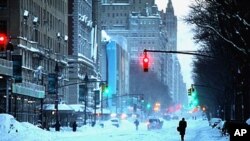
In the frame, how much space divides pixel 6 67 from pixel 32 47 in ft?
96.7

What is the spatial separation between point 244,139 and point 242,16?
15386 mm

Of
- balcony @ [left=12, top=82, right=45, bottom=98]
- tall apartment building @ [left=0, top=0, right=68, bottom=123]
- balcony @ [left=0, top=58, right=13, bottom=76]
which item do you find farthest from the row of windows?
balcony @ [left=0, top=58, right=13, bottom=76]

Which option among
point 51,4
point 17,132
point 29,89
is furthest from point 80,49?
point 17,132

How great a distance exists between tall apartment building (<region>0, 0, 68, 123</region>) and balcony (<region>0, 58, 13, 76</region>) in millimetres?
1926

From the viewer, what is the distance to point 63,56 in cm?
12744

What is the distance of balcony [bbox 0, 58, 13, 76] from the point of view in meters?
73.5

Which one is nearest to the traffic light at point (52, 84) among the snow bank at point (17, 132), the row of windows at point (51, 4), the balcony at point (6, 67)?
the balcony at point (6, 67)

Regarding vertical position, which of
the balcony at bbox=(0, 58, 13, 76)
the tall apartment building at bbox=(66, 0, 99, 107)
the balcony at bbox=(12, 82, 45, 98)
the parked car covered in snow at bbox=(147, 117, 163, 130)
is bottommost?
the parked car covered in snow at bbox=(147, 117, 163, 130)

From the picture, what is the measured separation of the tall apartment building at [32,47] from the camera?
293ft

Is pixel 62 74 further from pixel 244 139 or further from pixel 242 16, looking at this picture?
pixel 244 139

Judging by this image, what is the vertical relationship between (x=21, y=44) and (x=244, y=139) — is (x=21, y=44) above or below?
above

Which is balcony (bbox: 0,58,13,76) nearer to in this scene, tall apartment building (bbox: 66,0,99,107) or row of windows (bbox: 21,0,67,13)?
row of windows (bbox: 21,0,67,13)

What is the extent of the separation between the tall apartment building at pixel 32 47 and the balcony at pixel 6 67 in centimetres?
193

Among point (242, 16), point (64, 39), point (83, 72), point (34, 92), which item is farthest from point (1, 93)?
point (83, 72)
